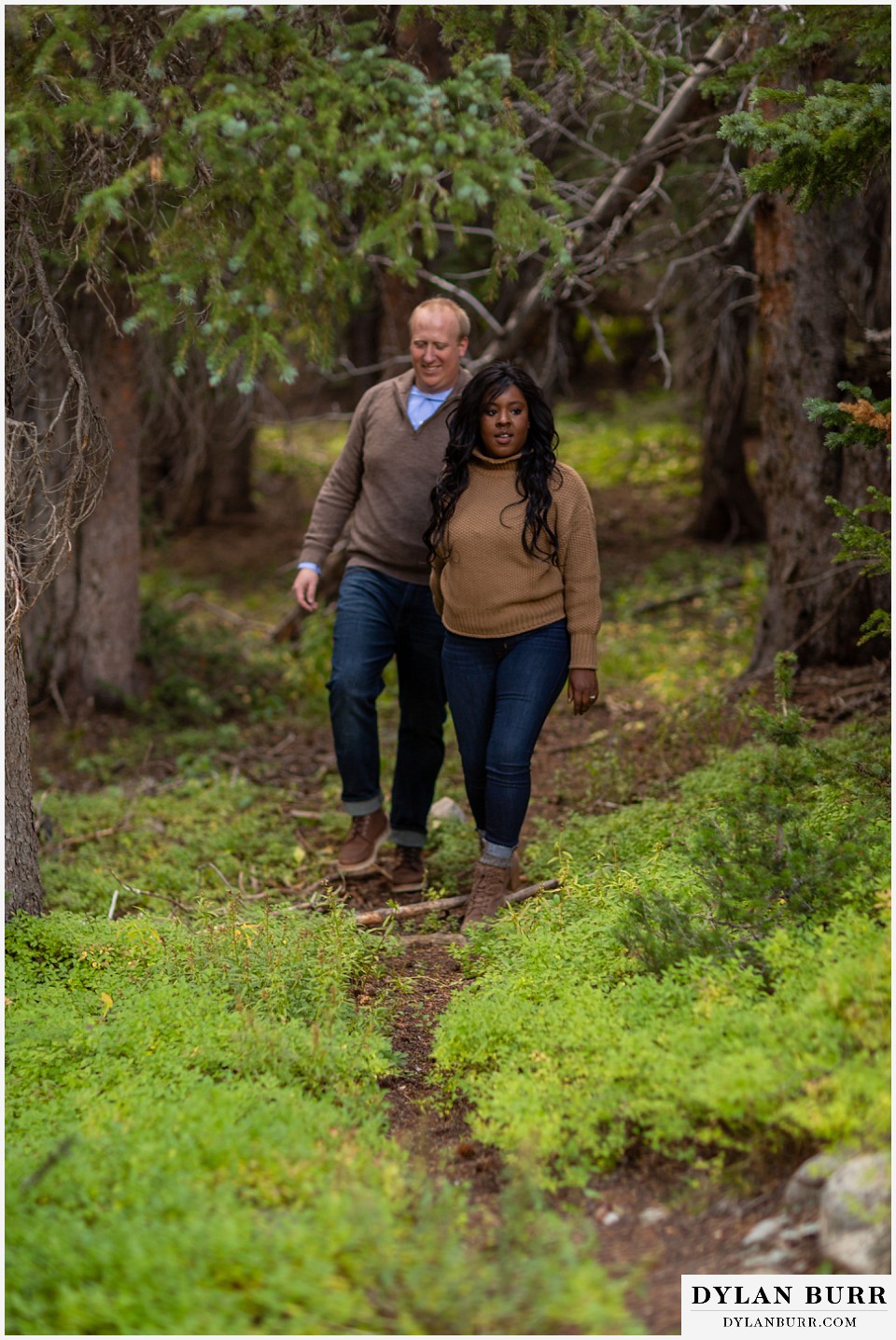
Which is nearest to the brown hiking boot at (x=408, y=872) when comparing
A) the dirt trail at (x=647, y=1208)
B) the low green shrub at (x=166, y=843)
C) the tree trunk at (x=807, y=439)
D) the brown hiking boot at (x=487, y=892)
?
the low green shrub at (x=166, y=843)

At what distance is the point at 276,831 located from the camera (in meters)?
6.78

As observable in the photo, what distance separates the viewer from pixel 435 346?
5207mm

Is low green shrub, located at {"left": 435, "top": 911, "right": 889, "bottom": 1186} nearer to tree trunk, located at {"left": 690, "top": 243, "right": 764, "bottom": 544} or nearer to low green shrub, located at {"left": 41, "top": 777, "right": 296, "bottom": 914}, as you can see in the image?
low green shrub, located at {"left": 41, "top": 777, "right": 296, "bottom": 914}

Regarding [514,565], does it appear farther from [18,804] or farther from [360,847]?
[18,804]

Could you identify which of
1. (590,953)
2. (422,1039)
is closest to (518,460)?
(590,953)

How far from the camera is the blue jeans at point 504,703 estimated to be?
4805 millimetres

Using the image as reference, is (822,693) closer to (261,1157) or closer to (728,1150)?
(728,1150)

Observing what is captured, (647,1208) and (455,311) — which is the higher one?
(455,311)

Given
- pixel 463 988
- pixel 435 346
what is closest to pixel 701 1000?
pixel 463 988

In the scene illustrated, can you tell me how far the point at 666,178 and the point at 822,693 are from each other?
13.6 feet

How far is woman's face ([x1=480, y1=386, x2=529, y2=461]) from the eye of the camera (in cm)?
465

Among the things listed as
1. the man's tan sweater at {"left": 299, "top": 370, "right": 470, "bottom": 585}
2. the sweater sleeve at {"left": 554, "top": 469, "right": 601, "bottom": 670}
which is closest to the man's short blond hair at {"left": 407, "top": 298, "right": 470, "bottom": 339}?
the man's tan sweater at {"left": 299, "top": 370, "right": 470, "bottom": 585}

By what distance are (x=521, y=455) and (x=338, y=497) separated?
4.00 feet

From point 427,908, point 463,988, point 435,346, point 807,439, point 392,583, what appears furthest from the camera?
point 807,439
